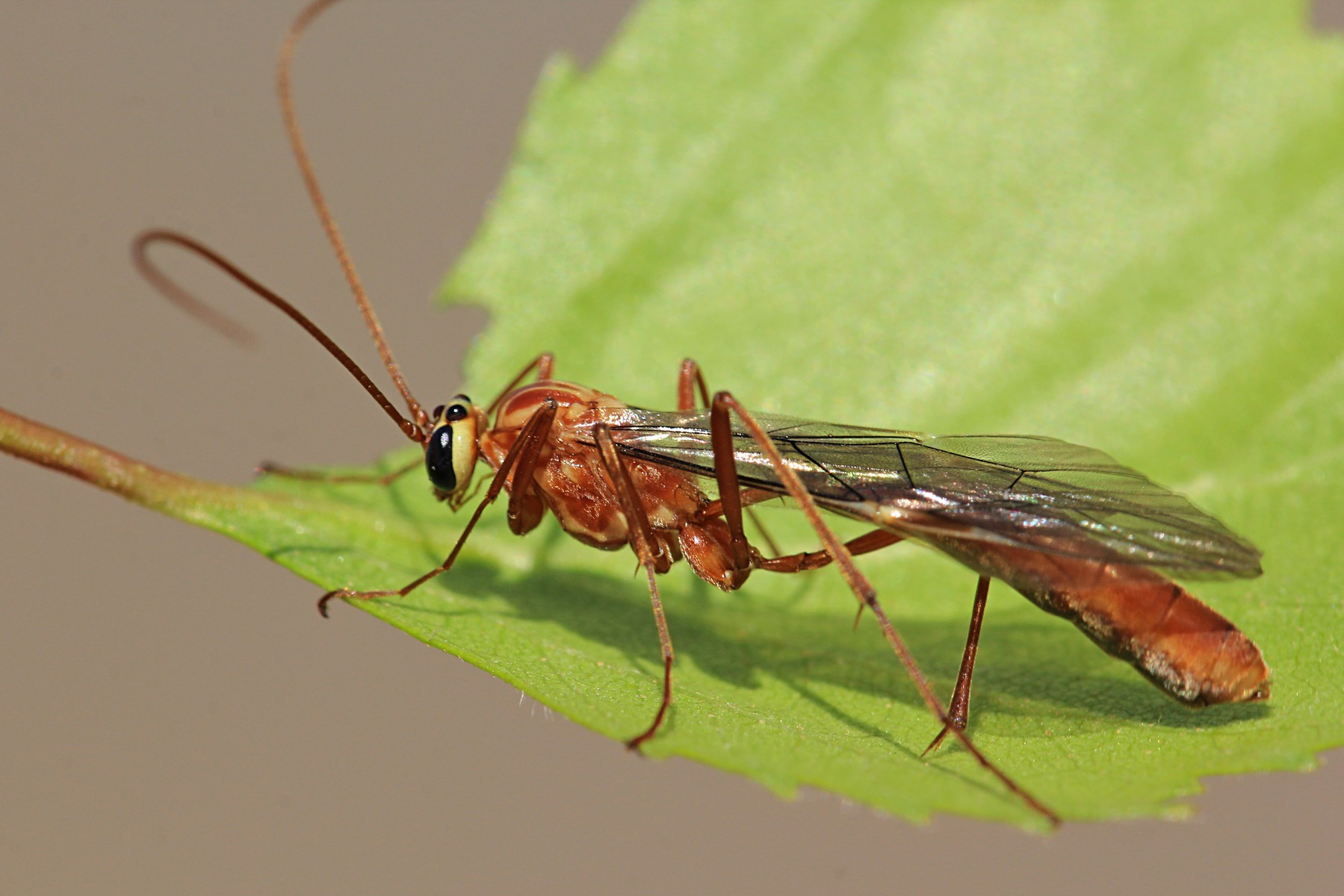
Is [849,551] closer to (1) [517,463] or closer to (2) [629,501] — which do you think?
(2) [629,501]

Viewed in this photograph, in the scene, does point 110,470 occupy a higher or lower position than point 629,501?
lower

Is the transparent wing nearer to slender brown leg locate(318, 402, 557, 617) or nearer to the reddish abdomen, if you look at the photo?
A: the reddish abdomen

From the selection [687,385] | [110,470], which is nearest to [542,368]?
[687,385]

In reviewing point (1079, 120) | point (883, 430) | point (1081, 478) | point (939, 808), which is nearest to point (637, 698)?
point (939, 808)

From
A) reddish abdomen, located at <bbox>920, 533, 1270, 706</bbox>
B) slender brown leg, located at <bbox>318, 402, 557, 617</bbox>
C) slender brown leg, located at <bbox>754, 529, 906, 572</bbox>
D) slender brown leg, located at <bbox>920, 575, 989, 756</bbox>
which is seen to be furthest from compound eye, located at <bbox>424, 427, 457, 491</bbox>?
slender brown leg, located at <bbox>920, 575, 989, 756</bbox>

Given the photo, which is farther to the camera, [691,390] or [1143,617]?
[691,390]

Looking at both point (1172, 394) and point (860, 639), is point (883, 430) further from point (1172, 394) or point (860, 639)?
point (1172, 394)

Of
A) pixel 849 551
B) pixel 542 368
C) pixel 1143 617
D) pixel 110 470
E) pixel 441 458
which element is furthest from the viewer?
pixel 542 368

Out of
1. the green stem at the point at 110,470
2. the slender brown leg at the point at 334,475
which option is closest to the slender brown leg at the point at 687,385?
the slender brown leg at the point at 334,475
